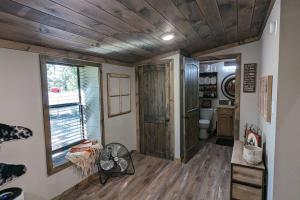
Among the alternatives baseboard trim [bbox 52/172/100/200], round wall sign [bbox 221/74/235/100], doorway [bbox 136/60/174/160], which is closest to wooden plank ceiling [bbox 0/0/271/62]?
doorway [bbox 136/60/174/160]

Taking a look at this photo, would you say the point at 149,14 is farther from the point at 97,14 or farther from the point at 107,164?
the point at 107,164

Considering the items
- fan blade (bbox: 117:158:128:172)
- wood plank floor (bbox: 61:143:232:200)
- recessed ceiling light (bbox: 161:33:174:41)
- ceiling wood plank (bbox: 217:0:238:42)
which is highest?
ceiling wood plank (bbox: 217:0:238:42)

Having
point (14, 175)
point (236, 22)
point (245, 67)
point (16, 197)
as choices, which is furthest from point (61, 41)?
point (245, 67)

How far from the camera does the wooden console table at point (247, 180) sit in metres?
1.98

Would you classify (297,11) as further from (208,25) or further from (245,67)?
(245,67)

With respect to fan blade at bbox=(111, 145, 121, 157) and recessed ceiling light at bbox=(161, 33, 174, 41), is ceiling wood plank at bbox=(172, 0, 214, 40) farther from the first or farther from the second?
→ fan blade at bbox=(111, 145, 121, 157)

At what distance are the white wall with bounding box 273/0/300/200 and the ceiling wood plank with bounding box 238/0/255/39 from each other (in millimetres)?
446

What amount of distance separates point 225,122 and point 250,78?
1.88 metres

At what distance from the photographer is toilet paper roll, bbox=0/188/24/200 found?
1.57 metres

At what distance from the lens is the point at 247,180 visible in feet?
6.75

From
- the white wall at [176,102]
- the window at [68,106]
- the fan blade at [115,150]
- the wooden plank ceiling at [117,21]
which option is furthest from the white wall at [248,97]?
the window at [68,106]

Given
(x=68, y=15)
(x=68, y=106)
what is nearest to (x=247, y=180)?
(x=68, y=15)

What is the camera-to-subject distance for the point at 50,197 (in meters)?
2.27

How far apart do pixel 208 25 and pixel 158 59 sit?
56.1 inches
